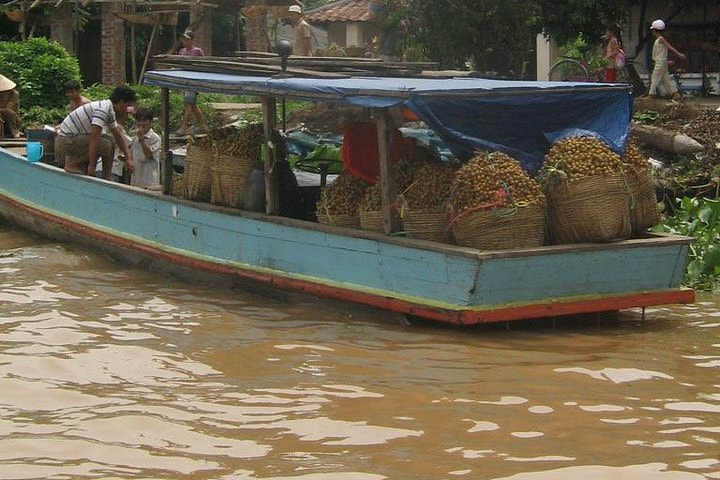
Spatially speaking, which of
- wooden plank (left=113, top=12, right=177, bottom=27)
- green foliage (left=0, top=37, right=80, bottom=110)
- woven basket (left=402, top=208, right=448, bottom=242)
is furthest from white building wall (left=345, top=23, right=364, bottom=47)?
woven basket (left=402, top=208, right=448, bottom=242)

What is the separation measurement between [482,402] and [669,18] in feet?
49.6

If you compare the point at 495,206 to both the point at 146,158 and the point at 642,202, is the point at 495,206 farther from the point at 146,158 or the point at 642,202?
the point at 146,158

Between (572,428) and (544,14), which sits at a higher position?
(544,14)

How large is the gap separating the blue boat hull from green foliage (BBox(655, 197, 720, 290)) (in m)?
1.31

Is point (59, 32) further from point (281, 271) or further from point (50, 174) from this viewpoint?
point (281, 271)

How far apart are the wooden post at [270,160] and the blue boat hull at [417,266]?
0.15 m

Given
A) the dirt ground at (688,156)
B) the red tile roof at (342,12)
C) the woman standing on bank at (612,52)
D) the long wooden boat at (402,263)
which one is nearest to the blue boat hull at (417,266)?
the long wooden boat at (402,263)

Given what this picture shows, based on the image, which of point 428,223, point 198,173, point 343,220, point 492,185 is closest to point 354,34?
point 198,173

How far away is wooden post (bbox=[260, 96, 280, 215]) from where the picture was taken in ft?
28.0

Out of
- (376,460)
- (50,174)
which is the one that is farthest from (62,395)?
(50,174)

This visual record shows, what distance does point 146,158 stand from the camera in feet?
34.6

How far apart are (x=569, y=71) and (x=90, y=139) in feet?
34.9

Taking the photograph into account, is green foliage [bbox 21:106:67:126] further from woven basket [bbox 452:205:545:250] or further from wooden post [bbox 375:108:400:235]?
woven basket [bbox 452:205:545:250]

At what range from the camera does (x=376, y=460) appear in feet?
17.2
